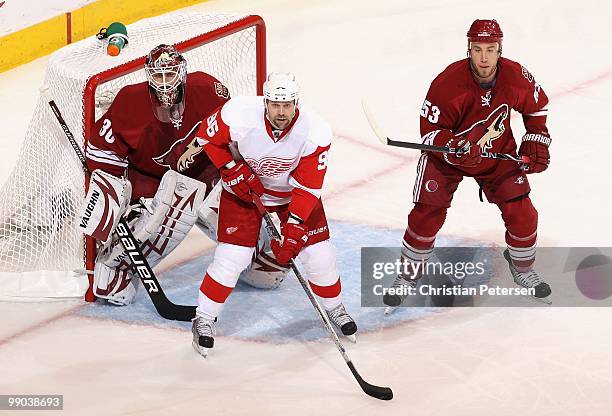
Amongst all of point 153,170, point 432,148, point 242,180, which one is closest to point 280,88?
point 242,180

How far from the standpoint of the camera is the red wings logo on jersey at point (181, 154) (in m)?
4.91

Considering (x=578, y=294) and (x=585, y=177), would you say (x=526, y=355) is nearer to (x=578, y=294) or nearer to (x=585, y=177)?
(x=578, y=294)

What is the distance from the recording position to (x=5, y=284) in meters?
5.22

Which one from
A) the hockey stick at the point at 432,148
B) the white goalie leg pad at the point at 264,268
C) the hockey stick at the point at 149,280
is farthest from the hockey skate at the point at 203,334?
the hockey stick at the point at 432,148

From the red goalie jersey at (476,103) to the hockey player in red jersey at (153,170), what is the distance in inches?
27.7

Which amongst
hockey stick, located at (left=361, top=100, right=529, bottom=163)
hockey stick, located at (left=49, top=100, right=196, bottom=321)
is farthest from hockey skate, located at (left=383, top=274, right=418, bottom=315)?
hockey stick, located at (left=49, top=100, right=196, bottom=321)

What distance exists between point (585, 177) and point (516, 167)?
121 cm

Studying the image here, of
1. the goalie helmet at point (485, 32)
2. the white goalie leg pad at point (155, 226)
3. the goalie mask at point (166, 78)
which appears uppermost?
the goalie helmet at point (485, 32)

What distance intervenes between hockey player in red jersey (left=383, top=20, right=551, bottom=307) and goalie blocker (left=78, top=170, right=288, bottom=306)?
556mm

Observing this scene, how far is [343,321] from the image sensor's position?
4855mm

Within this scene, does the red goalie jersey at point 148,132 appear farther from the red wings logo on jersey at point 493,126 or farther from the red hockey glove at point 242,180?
the red wings logo on jersey at point 493,126

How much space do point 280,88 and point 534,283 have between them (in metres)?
1.21

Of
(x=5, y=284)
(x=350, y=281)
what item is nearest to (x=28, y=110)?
(x=5, y=284)

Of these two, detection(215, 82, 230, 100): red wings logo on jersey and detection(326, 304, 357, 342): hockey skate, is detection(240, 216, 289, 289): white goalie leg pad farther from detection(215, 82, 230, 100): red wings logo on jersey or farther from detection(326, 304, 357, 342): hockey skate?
detection(215, 82, 230, 100): red wings logo on jersey
